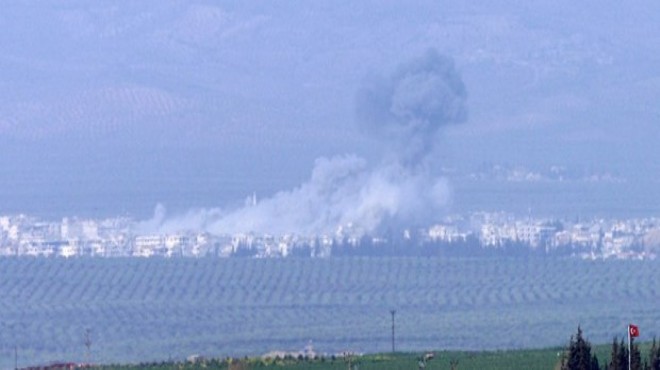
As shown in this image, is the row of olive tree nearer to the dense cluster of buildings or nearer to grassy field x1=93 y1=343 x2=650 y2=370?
grassy field x1=93 y1=343 x2=650 y2=370

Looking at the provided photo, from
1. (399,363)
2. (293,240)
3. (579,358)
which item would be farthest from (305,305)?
(579,358)

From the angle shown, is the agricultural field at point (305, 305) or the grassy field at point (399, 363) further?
the agricultural field at point (305, 305)

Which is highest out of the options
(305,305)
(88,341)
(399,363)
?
(305,305)

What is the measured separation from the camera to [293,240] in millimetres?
92500

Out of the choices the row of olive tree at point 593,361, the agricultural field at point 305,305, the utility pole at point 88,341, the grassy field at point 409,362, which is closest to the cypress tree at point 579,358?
the row of olive tree at point 593,361

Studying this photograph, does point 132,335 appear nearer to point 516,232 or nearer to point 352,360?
point 352,360

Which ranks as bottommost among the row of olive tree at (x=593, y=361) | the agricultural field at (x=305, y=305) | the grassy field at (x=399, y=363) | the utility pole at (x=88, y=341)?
the row of olive tree at (x=593, y=361)

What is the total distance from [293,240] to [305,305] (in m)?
25.7

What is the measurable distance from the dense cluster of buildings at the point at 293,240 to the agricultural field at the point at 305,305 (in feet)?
17.1

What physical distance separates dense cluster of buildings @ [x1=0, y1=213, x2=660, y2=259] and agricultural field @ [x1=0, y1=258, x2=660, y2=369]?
5219 mm

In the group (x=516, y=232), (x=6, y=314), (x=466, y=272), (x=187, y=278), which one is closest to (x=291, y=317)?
(x=6, y=314)

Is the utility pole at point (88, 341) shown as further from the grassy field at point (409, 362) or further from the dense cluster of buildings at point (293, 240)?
the dense cluster of buildings at point (293, 240)

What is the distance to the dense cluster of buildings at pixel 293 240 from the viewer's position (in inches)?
3489

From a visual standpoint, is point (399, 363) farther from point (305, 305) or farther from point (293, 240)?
point (293, 240)
